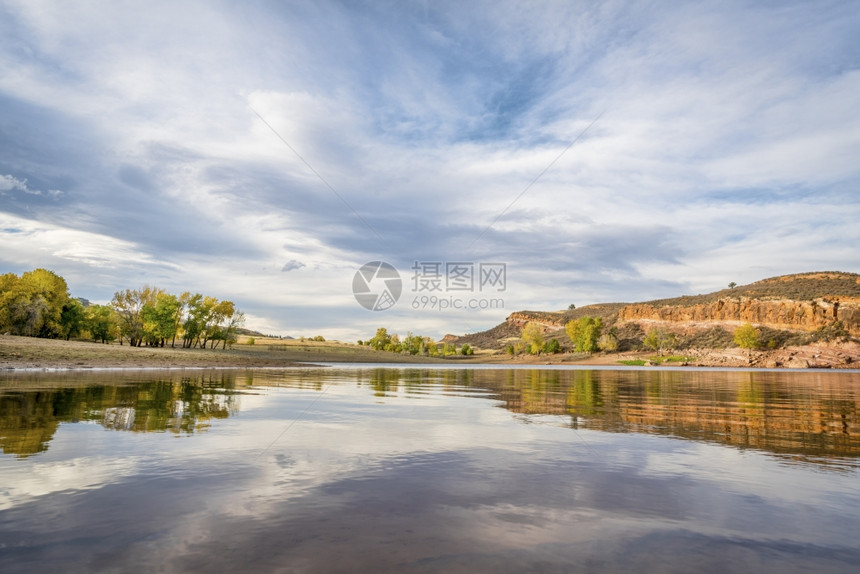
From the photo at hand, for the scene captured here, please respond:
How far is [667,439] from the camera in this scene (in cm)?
1266

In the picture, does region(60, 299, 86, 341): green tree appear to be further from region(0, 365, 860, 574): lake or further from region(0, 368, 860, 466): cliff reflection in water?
region(0, 365, 860, 574): lake

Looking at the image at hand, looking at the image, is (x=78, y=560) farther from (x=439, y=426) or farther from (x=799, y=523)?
(x=439, y=426)

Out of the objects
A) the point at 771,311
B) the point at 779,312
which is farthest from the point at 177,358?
the point at 779,312

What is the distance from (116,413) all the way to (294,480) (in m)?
10.6

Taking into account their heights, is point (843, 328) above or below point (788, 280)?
below

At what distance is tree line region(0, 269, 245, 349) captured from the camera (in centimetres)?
7938

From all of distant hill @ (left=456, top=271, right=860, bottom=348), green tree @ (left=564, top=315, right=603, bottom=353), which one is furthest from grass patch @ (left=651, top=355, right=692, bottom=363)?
green tree @ (left=564, top=315, right=603, bottom=353)

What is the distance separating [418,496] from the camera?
7281 millimetres

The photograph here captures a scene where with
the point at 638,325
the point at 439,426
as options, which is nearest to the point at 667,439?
the point at 439,426

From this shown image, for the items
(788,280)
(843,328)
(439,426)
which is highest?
(788,280)

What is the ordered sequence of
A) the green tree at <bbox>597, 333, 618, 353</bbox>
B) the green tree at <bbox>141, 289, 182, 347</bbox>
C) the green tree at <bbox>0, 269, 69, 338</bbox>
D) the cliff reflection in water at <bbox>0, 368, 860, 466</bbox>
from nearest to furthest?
the cliff reflection in water at <bbox>0, 368, 860, 466</bbox> → the green tree at <bbox>0, 269, 69, 338</bbox> → the green tree at <bbox>141, 289, 182, 347</bbox> → the green tree at <bbox>597, 333, 618, 353</bbox>

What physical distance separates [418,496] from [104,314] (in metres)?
132

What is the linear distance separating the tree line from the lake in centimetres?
8662

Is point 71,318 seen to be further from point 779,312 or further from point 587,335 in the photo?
point 779,312
